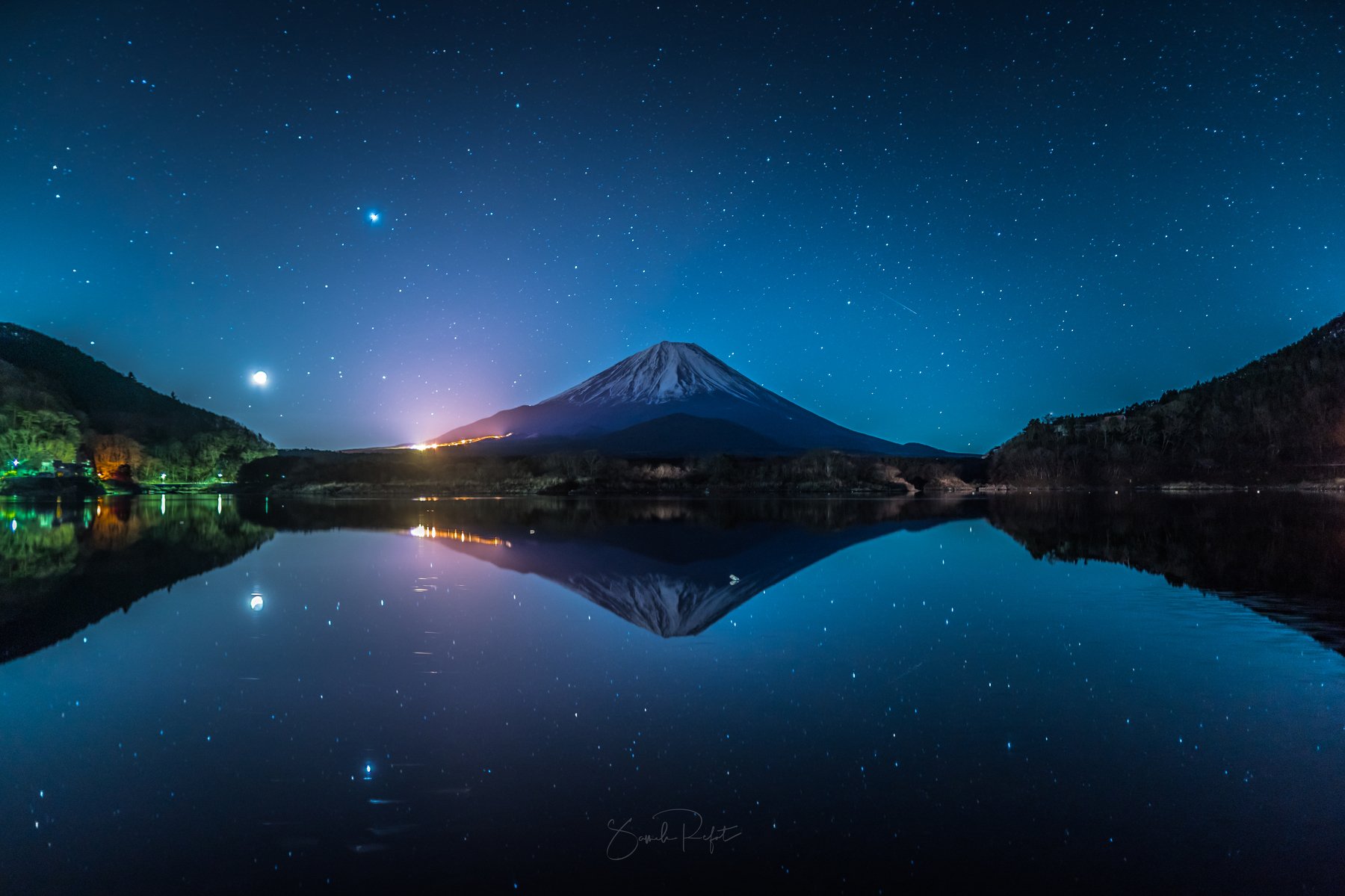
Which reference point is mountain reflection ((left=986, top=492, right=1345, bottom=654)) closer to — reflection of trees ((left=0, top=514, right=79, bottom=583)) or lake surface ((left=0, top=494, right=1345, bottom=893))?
lake surface ((left=0, top=494, right=1345, bottom=893))

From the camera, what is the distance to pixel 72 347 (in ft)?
472


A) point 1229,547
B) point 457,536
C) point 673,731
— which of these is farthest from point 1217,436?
point 673,731

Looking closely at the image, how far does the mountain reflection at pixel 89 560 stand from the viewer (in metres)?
11.5

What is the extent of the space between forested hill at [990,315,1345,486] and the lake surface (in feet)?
284

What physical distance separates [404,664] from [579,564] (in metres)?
8.81

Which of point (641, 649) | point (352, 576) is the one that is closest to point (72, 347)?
point (352, 576)

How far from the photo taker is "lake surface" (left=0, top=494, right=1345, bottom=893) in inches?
179

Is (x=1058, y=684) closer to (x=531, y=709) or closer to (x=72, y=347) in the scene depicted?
(x=531, y=709)

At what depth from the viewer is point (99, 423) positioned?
114m

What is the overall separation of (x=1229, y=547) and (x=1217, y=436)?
311ft
